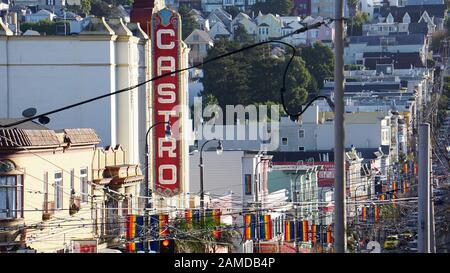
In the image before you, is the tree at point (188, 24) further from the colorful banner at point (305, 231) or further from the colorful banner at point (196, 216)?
the colorful banner at point (196, 216)

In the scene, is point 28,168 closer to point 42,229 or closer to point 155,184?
point 42,229

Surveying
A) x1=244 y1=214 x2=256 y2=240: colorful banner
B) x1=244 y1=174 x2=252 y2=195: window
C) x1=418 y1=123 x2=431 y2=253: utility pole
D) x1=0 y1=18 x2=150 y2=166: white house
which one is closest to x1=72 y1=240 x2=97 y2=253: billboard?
x1=244 y1=214 x2=256 y2=240: colorful banner

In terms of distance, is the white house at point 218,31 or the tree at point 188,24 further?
the white house at point 218,31

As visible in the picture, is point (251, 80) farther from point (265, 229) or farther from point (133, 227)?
point (133, 227)

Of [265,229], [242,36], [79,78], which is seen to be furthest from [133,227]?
[242,36]

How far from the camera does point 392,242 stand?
5878cm

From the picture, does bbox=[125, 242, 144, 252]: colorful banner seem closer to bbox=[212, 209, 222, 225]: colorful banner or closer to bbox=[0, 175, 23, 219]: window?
bbox=[0, 175, 23, 219]: window

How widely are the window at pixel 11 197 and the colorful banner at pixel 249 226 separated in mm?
13664

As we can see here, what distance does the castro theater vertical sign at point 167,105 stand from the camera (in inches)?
2137

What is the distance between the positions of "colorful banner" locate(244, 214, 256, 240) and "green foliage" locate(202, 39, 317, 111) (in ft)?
202

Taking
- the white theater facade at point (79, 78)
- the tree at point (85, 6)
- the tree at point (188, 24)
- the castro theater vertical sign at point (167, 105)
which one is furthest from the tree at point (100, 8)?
the white theater facade at point (79, 78)

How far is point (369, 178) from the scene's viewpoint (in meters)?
81.7

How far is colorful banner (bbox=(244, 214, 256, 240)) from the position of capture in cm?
4788
